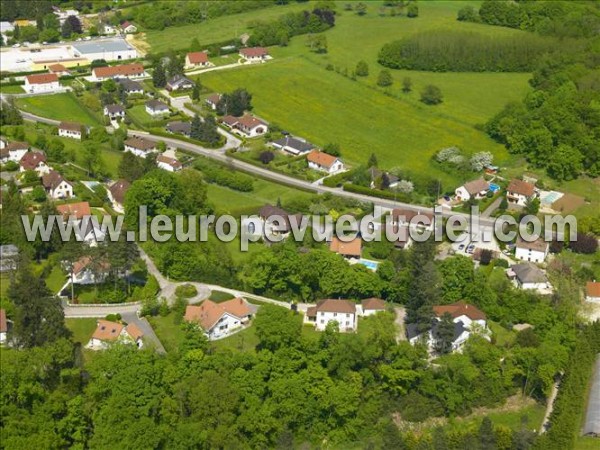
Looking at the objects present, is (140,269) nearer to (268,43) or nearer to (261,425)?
(261,425)

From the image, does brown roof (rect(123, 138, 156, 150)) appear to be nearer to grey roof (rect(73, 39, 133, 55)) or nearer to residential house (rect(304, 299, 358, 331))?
residential house (rect(304, 299, 358, 331))

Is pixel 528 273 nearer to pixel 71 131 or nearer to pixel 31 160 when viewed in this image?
pixel 31 160

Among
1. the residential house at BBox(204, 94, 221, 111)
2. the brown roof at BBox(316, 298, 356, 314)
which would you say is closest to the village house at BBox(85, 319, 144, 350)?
the brown roof at BBox(316, 298, 356, 314)

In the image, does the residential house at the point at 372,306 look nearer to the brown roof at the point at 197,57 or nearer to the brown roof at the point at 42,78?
the brown roof at the point at 42,78

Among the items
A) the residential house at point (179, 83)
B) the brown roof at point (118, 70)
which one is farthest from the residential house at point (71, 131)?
the brown roof at point (118, 70)

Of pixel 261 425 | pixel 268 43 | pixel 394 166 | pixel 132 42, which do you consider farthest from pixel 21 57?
pixel 261 425
